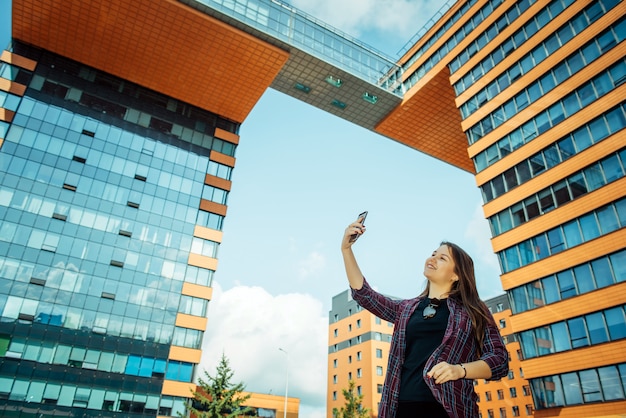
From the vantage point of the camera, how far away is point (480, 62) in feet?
115

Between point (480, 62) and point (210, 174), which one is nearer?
point (480, 62)

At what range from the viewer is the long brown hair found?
3105 millimetres

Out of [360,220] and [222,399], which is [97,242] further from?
[360,220]

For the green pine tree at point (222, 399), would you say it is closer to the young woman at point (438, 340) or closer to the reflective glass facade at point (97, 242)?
the reflective glass facade at point (97, 242)

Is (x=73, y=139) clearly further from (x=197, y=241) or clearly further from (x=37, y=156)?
(x=197, y=241)

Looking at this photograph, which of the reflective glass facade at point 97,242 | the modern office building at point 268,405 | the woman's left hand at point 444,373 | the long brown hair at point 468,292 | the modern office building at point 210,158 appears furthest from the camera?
the modern office building at point 268,405

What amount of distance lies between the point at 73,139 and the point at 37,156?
319cm

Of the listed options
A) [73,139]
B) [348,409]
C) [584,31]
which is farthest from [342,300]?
[584,31]

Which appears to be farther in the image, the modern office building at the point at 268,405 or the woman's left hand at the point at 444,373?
the modern office building at the point at 268,405

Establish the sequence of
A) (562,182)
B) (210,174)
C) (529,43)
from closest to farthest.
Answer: (562,182) < (529,43) < (210,174)

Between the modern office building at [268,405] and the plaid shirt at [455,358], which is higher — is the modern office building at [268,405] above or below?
above

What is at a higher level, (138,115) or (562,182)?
(138,115)

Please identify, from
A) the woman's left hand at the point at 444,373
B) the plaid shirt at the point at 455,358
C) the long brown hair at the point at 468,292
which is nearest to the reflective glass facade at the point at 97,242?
the plaid shirt at the point at 455,358

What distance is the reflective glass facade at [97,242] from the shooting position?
3253 cm
